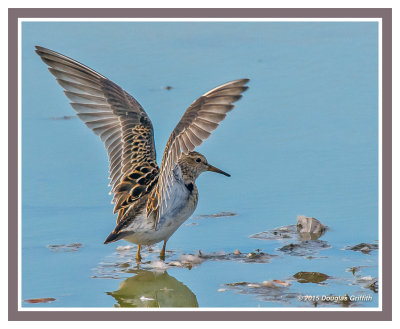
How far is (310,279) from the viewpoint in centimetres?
771

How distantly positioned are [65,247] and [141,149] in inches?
53.4

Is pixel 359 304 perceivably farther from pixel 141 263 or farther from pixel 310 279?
pixel 141 263

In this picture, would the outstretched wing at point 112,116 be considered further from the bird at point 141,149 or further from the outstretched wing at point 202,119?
the outstretched wing at point 202,119

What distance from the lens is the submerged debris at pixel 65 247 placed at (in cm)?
855

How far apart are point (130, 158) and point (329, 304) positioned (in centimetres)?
299

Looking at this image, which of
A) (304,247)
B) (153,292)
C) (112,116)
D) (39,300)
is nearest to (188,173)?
(112,116)

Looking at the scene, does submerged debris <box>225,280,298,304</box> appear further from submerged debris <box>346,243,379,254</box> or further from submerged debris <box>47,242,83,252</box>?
submerged debris <box>47,242,83,252</box>

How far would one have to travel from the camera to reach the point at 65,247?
8609 mm

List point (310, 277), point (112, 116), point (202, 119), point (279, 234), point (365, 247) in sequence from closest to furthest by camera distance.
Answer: point (202, 119) → point (310, 277) → point (365, 247) → point (279, 234) → point (112, 116)

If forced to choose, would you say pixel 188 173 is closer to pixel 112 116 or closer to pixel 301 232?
pixel 112 116

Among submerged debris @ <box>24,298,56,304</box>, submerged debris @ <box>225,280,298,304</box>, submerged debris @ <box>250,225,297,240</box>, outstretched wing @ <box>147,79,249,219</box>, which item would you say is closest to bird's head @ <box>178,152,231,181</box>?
submerged debris @ <box>250,225,297,240</box>

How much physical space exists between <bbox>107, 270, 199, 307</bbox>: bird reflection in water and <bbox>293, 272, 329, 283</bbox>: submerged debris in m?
0.97
